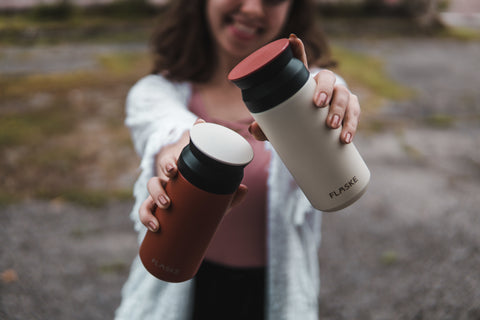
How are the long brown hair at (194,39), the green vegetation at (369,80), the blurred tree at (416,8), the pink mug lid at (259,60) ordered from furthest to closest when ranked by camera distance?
1. the blurred tree at (416,8)
2. the green vegetation at (369,80)
3. the long brown hair at (194,39)
4. the pink mug lid at (259,60)

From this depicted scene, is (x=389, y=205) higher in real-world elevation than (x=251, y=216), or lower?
lower

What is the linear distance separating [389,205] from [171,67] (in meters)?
2.41

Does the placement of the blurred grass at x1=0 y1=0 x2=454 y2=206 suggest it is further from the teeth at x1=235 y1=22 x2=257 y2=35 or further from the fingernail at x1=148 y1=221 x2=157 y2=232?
the fingernail at x1=148 y1=221 x2=157 y2=232

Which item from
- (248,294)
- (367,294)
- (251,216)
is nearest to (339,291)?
(367,294)

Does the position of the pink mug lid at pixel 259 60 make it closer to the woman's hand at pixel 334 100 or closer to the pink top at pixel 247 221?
the woman's hand at pixel 334 100

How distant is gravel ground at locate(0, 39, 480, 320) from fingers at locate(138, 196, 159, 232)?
171cm

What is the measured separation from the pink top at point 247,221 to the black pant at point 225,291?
0.03m

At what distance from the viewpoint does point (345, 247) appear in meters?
2.94

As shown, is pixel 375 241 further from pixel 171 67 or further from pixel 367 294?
pixel 171 67

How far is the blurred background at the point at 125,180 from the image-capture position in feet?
8.30

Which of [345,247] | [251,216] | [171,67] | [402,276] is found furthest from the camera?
[345,247]

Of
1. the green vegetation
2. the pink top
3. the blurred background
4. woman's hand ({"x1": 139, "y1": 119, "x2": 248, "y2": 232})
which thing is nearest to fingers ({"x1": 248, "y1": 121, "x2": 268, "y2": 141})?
woman's hand ({"x1": 139, "y1": 119, "x2": 248, "y2": 232})

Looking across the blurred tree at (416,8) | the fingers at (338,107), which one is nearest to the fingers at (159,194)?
the fingers at (338,107)

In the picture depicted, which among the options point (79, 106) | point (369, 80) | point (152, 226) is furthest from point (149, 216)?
point (369, 80)
